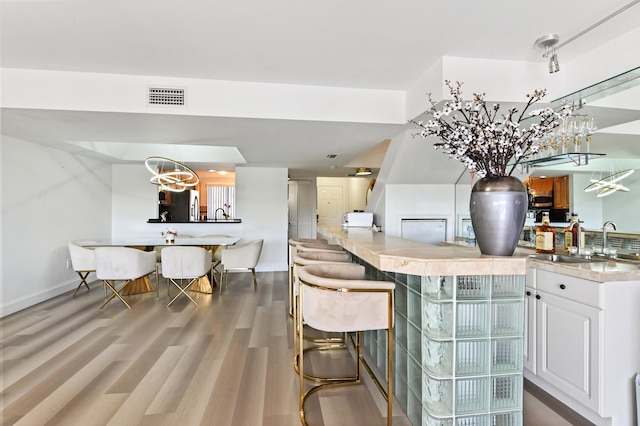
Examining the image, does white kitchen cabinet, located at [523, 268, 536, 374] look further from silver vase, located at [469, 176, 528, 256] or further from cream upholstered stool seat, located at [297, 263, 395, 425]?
cream upholstered stool seat, located at [297, 263, 395, 425]

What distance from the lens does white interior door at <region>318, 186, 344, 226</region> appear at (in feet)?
31.4

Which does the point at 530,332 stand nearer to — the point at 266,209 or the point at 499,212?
the point at 499,212

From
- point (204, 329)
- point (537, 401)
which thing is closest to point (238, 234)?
point (204, 329)

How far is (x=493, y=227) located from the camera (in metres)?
1.57

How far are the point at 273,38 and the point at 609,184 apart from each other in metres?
2.73

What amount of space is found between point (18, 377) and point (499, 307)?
128 inches

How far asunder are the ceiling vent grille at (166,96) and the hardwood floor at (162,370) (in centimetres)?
219

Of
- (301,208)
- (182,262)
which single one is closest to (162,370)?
(182,262)

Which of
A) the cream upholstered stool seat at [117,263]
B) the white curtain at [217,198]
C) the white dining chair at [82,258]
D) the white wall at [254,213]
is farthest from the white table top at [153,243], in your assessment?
the white curtain at [217,198]

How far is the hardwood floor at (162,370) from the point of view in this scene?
6.17ft

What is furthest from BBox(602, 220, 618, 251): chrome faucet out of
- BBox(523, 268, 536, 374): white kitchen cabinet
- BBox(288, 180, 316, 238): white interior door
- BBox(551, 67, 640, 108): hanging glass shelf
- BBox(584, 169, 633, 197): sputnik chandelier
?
BBox(288, 180, 316, 238): white interior door

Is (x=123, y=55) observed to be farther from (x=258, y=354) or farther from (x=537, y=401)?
(x=537, y=401)

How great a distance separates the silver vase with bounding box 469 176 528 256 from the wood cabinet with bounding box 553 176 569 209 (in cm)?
170

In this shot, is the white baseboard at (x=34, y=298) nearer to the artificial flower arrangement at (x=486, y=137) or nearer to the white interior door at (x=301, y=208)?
the white interior door at (x=301, y=208)
